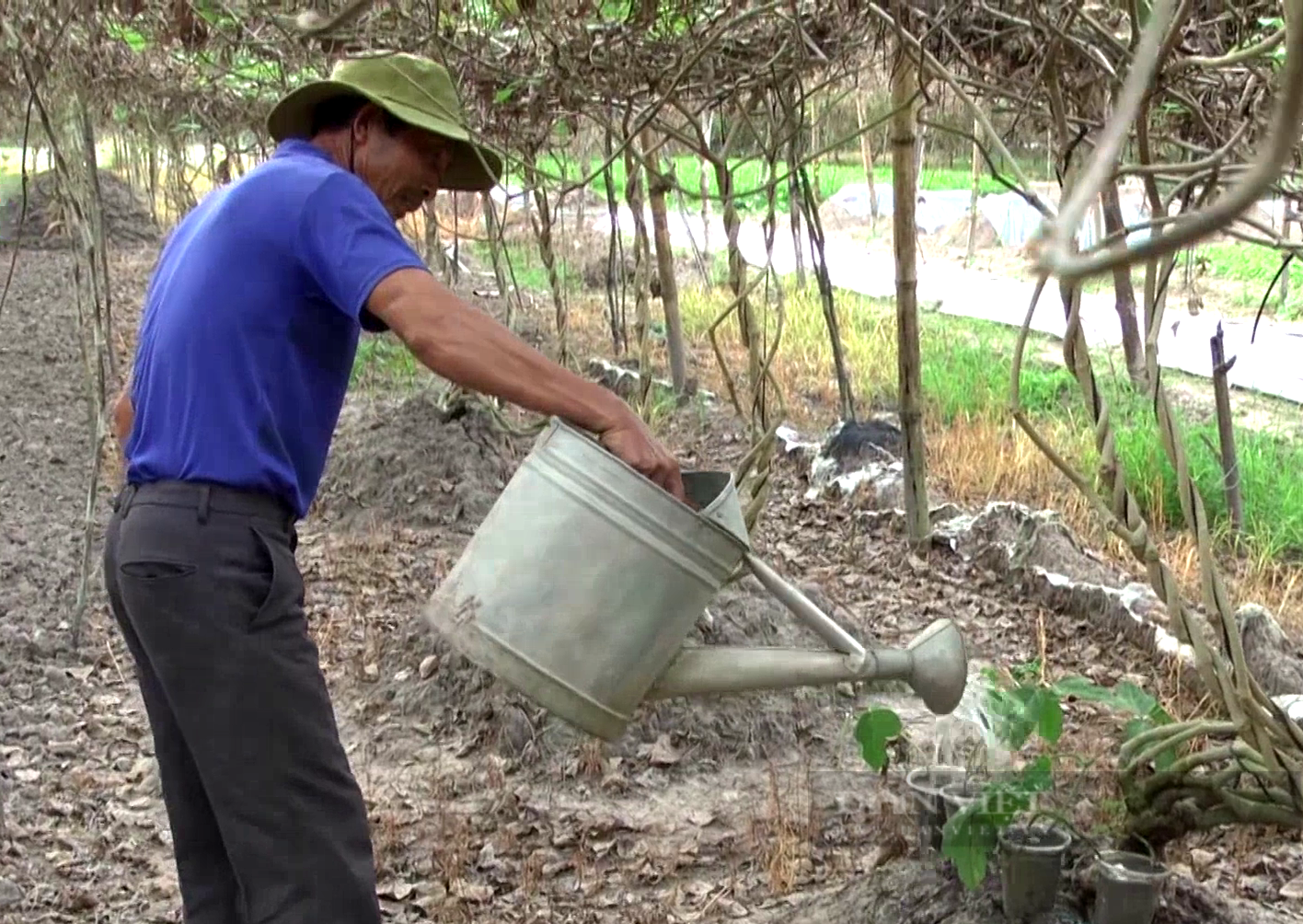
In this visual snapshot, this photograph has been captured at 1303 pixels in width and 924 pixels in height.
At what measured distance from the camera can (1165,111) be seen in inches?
141

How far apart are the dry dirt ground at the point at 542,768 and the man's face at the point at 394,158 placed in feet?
4.20

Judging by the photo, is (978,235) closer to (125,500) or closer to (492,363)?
(125,500)

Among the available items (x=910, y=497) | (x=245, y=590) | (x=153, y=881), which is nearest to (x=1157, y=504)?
(x=910, y=497)

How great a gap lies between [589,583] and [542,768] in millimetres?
1848

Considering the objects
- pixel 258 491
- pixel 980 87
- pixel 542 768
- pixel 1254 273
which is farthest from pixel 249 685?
pixel 1254 273

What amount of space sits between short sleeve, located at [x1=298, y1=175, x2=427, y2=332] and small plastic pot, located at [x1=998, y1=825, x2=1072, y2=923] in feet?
3.60

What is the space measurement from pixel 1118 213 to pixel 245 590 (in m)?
1.69

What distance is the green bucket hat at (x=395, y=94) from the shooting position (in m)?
1.91

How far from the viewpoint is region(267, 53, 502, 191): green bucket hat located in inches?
75.2

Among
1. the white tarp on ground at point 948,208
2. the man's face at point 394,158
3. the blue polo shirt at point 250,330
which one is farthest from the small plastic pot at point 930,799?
the white tarp on ground at point 948,208

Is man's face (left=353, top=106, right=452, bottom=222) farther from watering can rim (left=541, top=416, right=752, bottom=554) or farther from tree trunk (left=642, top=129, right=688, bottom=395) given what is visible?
tree trunk (left=642, top=129, right=688, bottom=395)

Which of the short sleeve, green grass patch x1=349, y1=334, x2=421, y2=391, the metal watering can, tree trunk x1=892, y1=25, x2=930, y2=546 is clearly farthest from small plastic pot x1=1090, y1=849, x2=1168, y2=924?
green grass patch x1=349, y1=334, x2=421, y2=391

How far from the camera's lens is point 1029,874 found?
1955 mm

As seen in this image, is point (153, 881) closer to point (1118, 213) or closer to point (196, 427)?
point (196, 427)
